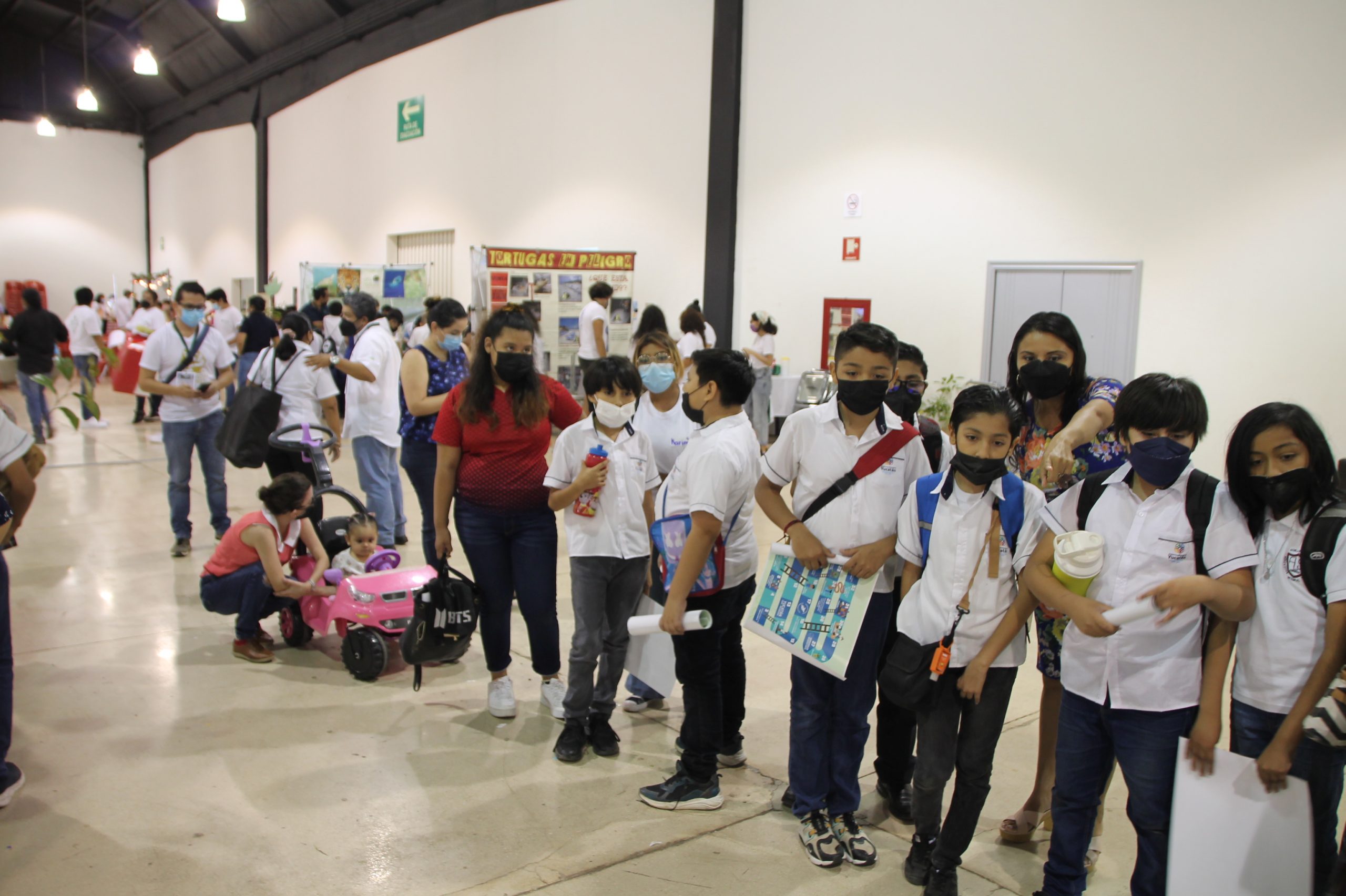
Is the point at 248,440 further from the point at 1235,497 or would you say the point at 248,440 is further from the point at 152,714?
the point at 1235,497

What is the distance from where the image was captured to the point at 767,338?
10.5 meters

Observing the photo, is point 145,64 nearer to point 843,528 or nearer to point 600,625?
point 600,625

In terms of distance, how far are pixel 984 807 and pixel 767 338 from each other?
7.76 metres

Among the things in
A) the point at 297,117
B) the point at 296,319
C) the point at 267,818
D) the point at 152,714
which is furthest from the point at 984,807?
the point at 297,117

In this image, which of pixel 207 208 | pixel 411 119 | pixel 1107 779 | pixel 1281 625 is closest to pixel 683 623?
pixel 1107 779

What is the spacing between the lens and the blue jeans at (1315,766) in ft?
6.82

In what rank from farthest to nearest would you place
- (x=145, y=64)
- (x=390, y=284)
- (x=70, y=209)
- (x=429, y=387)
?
(x=70, y=209), (x=390, y=284), (x=145, y=64), (x=429, y=387)

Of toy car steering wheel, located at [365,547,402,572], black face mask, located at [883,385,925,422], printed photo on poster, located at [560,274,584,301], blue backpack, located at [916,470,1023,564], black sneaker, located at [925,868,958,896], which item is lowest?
black sneaker, located at [925,868,958,896]

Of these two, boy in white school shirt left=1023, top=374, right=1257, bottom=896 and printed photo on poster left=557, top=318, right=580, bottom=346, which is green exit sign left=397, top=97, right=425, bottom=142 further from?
boy in white school shirt left=1023, top=374, right=1257, bottom=896

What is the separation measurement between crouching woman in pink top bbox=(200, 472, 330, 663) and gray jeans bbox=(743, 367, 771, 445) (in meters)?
6.57

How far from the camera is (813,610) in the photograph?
8.58 feet

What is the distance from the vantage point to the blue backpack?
2.34m

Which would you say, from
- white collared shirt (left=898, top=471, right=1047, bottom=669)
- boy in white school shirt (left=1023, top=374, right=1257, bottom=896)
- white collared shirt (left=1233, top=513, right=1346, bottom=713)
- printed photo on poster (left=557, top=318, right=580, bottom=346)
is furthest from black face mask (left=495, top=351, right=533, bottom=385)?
printed photo on poster (left=557, top=318, right=580, bottom=346)

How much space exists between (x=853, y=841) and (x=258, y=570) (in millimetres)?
2881
